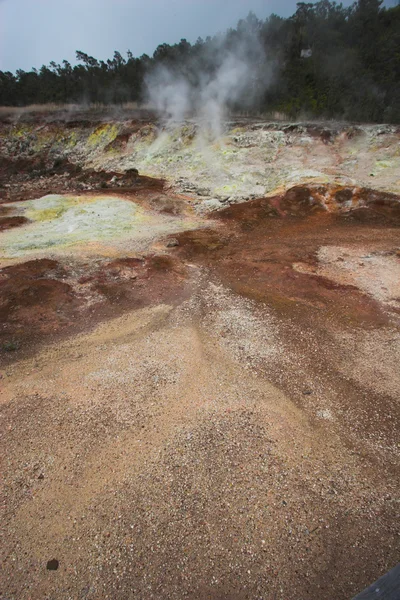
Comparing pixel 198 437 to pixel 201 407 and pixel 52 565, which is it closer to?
pixel 201 407

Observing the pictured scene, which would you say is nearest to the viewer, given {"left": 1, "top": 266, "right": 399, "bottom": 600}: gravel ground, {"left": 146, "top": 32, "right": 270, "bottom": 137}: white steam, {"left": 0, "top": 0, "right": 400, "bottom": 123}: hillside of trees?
{"left": 1, "top": 266, "right": 399, "bottom": 600}: gravel ground

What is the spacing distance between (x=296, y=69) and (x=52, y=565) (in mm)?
34735

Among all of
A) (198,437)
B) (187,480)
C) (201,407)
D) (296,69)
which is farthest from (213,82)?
(187,480)

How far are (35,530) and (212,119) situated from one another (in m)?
27.2

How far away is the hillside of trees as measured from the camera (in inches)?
941

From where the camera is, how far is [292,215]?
15.3m

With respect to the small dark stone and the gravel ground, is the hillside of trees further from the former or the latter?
the small dark stone

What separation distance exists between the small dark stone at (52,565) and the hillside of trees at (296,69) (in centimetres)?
2690

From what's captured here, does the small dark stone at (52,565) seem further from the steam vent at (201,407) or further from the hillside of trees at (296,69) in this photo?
the hillside of trees at (296,69)

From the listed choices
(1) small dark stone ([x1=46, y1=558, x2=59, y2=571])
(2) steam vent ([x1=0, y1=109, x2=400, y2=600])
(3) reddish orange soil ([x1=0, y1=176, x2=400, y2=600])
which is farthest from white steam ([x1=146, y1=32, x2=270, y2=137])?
(1) small dark stone ([x1=46, y1=558, x2=59, y2=571])

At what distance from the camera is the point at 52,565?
3.67m

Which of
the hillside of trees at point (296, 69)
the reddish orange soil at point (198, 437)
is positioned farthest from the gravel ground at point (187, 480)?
the hillside of trees at point (296, 69)

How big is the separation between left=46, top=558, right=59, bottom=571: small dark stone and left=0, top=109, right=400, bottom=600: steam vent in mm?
12

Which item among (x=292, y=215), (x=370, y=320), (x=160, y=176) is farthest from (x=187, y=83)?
(x=370, y=320)
